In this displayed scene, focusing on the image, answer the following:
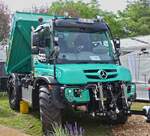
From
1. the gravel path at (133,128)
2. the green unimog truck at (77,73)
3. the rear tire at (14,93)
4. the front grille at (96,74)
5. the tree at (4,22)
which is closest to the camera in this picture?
the green unimog truck at (77,73)

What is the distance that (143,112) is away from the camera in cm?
1094

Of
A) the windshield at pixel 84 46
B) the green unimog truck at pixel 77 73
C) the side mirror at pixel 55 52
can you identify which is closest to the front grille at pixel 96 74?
the green unimog truck at pixel 77 73

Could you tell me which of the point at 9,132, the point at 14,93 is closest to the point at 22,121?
the point at 9,132

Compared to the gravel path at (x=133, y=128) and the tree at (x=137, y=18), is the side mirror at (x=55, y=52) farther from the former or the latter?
the tree at (x=137, y=18)

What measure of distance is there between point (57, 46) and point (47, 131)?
6.50ft

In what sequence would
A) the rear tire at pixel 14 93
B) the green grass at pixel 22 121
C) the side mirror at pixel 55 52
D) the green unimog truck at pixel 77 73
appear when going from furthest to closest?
the rear tire at pixel 14 93 < the green grass at pixel 22 121 < the side mirror at pixel 55 52 < the green unimog truck at pixel 77 73

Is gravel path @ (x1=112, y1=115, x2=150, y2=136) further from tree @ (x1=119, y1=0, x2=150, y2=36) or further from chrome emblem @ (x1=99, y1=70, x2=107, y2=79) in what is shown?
tree @ (x1=119, y1=0, x2=150, y2=36)

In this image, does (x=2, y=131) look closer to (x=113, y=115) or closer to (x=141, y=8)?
(x=113, y=115)

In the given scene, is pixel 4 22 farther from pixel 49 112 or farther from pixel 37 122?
pixel 49 112

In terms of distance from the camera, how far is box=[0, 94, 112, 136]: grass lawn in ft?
34.9

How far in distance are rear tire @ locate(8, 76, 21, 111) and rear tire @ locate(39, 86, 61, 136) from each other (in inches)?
142

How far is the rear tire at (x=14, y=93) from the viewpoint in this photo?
13459 millimetres

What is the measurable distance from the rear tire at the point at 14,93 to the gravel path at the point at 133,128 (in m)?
3.53

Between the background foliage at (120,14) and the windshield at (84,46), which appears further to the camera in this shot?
the background foliage at (120,14)
